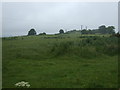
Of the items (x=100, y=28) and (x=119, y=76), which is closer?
(x=119, y=76)

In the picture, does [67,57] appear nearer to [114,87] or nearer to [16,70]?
[16,70]

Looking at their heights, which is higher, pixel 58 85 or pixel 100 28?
pixel 100 28

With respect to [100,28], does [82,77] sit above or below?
below

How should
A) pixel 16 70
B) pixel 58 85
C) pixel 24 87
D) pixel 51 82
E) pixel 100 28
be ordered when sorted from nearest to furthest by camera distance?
pixel 24 87 → pixel 58 85 → pixel 51 82 → pixel 16 70 → pixel 100 28

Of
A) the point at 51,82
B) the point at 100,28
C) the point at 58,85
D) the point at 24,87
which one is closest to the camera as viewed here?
the point at 24,87

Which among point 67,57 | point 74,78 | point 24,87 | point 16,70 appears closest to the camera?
point 24,87

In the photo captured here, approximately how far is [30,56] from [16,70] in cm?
683

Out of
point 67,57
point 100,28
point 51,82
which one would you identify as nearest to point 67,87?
point 51,82

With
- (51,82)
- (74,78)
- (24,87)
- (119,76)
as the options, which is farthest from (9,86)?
(119,76)

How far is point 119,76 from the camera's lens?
11.9 m

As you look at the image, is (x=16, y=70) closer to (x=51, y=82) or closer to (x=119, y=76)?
(x=51, y=82)

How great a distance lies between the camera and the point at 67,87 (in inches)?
374

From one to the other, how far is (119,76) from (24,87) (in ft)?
20.0

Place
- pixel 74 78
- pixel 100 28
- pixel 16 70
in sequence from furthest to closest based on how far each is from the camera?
1. pixel 100 28
2. pixel 16 70
3. pixel 74 78
